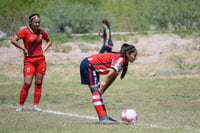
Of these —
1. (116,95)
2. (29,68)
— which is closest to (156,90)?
(116,95)

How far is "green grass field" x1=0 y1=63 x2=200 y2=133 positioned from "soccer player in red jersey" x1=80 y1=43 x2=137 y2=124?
381 millimetres

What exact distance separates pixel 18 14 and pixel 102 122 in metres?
23.2

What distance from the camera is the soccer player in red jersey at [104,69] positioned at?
9914mm

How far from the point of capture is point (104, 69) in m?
10.2

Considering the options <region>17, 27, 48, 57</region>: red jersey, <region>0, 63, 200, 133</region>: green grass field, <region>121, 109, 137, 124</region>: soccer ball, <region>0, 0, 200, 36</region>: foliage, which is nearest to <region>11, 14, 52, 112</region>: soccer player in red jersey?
<region>17, 27, 48, 57</region>: red jersey

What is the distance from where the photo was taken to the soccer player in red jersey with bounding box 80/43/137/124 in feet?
32.5

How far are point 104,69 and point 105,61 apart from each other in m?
0.17

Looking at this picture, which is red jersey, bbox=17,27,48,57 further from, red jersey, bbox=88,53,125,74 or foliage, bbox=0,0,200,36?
foliage, bbox=0,0,200,36

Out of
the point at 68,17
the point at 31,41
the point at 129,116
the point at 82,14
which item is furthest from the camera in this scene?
the point at 82,14

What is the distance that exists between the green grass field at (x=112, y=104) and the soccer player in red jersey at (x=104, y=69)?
1.25ft

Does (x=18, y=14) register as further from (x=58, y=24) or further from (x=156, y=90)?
(x=156, y=90)

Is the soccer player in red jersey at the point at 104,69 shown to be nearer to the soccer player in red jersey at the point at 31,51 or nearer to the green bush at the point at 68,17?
the soccer player in red jersey at the point at 31,51

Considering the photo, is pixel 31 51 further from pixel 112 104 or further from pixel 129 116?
pixel 129 116

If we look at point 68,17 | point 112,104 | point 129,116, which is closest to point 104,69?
point 129,116
